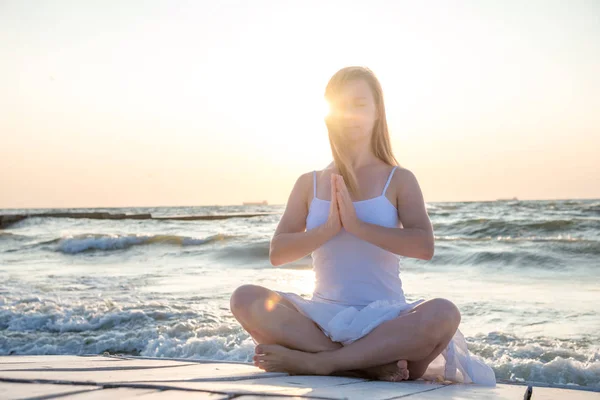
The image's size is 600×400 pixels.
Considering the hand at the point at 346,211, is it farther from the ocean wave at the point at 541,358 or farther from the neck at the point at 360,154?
the ocean wave at the point at 541,358

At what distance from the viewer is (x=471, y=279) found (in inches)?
358

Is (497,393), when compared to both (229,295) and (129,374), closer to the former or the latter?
(129,374)

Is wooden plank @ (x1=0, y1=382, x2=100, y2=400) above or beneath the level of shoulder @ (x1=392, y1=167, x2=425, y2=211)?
beneath

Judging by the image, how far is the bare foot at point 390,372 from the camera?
247cm

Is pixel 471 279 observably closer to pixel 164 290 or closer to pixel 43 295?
pixel 164 290

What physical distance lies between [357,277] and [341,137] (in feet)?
2.33

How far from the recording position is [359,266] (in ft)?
9.16

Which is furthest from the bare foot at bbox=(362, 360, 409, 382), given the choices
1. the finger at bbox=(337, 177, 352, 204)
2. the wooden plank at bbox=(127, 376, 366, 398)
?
the finger at bbox=(337, 177, 352, 204)

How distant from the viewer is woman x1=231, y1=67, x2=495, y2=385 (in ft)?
8.15

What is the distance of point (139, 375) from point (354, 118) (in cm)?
151

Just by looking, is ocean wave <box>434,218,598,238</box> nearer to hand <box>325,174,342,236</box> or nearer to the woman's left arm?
the woman's left arm

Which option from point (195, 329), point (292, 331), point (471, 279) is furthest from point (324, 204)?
point (471, 279)

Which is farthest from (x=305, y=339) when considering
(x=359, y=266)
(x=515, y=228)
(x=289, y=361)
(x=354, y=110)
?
(x=515, y=228)

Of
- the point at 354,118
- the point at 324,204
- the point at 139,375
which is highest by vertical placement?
the point at 354,118
